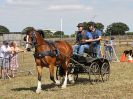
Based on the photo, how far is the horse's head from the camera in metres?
12.9

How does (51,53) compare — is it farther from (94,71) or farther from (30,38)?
(94,71)

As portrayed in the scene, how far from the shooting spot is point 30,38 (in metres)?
13.1

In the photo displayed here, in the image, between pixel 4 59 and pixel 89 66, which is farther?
pixel 4 59

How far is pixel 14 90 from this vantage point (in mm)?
13852

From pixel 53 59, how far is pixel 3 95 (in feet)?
6.29

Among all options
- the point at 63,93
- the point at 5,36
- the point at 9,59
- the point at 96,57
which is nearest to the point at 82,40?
the point at 96,57

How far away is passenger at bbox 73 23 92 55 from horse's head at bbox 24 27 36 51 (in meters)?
2.29

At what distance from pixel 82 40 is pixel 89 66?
0.96m

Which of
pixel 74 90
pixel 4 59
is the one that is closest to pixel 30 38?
pixel 74 90

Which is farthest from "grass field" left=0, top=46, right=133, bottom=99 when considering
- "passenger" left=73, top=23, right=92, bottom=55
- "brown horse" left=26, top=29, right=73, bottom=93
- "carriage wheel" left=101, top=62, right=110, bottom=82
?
"passenger" left=73, top=23, right=92, bottom=55

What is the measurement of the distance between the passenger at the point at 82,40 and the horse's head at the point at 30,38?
2.29 m

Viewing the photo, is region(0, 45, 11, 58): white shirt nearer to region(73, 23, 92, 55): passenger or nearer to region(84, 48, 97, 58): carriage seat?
region(73, 23, 92, 55): passenger

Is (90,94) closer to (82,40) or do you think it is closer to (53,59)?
(53,59)

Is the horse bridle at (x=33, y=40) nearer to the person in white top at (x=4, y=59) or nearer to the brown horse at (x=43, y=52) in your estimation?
the brown horse at (x=43, y=52)
